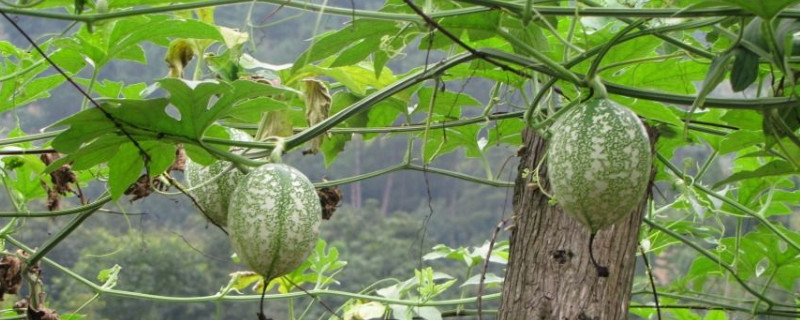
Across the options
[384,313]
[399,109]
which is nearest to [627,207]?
[399,109]

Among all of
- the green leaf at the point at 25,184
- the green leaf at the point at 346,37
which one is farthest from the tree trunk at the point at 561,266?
the green leaf at the point at 25,184

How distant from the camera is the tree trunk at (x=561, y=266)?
142 centimetres

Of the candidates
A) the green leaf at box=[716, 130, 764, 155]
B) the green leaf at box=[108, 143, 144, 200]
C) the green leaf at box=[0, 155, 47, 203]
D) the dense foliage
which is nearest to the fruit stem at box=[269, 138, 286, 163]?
the dense foliage

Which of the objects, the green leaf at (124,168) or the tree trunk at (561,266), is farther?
the tree trunk at (561,266)

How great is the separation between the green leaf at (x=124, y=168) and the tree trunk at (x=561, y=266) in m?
0.56

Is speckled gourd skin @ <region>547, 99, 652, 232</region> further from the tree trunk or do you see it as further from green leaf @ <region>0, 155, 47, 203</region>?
green leaf @ <region>0, 155, 47, 203</region>

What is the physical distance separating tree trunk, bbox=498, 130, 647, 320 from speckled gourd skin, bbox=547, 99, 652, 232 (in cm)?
51

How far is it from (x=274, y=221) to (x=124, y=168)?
37 centimetres

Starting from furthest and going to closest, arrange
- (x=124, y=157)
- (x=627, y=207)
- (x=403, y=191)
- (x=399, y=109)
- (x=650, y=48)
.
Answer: (x=403, y=191) < (x=399, y=109) < (x=650, y=48) < (x=124, y=157) < (x=627, y=207)

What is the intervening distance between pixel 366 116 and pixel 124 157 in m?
0.56

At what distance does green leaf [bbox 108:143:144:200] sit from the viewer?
121 cm

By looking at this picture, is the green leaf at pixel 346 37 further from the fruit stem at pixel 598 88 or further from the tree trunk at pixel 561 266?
the tree trunk at pixel 561 266

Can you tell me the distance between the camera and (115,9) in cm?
125

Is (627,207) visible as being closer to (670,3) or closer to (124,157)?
(670,3)
